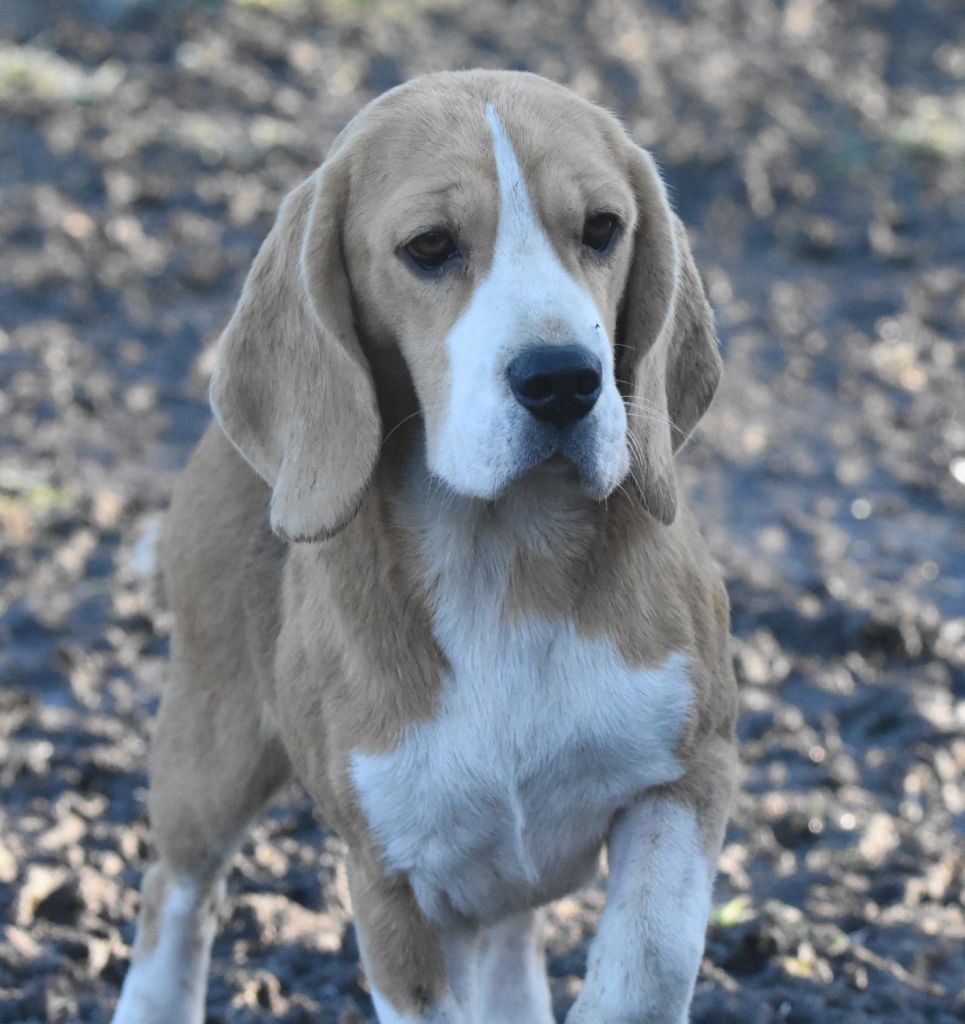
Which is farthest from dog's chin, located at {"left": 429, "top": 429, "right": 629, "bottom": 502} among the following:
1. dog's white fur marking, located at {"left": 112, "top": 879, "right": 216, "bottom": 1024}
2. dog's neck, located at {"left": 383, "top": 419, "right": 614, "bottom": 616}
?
dog's white fur marking, located at {"left": 112, "top": 879, "right": 216, "bottom": 1024}

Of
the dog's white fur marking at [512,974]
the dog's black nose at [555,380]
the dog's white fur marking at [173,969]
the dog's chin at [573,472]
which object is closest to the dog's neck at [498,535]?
the dog's chin at [573,472]

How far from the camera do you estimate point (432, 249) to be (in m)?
3.27

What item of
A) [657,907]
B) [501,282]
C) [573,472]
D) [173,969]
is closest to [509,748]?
[657,907]

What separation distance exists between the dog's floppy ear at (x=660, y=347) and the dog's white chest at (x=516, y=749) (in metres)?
0.35

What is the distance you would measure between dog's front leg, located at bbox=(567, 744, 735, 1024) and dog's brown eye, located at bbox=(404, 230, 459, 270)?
42.9 inches

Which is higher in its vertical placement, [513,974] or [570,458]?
[570,458]

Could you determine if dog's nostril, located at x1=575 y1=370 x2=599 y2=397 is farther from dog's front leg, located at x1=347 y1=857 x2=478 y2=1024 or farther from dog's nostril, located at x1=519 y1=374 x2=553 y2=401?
dog's front leg, located at x1=347 y1=857 x2=478 y2=1024

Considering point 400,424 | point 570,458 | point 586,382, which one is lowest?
point 400,424

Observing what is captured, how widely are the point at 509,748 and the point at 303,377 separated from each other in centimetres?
83

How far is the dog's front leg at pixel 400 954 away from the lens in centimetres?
341

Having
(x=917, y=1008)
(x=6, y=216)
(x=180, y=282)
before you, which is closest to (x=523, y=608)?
(x=917, y=1008)

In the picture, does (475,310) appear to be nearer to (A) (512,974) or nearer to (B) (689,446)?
(A) (512,974)

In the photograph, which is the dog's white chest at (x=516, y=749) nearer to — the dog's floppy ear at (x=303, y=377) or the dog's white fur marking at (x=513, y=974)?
the dog's floppy ear at (x=303, y=377)

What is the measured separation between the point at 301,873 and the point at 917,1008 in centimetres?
170
